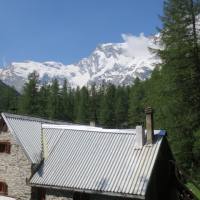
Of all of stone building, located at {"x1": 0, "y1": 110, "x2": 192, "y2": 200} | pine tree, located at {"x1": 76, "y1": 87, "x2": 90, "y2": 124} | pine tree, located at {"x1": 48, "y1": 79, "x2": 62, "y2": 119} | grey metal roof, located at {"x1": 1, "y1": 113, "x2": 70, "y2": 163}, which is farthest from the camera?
pine tree, located at {"x1": 76, "y1": 87, "x2": 90, "y2": 124}

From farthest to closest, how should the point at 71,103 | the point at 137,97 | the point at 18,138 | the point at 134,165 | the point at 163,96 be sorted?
the point at 71,103 < the point at 137,97 < the point at 163,96 < the point at 18,138 < the point at 134,165

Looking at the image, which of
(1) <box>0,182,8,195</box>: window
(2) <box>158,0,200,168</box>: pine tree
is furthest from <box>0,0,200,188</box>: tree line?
(1) <box>0,182,8,195</box>: window

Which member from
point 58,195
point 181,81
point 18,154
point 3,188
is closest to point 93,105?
point 181,81

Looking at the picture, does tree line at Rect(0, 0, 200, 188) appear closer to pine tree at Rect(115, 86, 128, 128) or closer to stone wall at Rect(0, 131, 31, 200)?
stone wall at Rect(0, 131, 31, 200)

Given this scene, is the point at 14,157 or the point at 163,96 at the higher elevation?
the point at 163,96

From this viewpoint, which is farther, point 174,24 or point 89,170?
point 174,24

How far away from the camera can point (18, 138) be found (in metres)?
30.5

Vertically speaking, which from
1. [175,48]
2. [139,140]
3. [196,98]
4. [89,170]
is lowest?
[89,170]

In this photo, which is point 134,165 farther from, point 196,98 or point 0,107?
point 0,107

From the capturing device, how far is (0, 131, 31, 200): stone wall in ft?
96.3

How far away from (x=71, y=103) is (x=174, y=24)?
259 feet

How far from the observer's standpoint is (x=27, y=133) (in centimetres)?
3141

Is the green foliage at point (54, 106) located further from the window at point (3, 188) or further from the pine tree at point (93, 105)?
the window at point (3, 188)

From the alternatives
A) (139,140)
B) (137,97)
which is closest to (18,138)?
(139,140)
